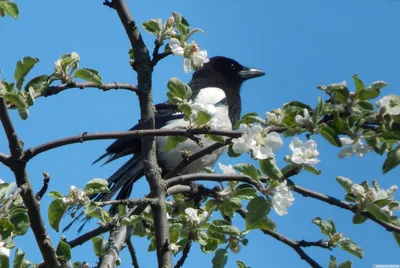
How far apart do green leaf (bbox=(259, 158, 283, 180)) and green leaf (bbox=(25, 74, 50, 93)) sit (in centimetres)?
66

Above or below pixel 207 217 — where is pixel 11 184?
below

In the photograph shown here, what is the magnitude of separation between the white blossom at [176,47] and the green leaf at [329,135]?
70cm

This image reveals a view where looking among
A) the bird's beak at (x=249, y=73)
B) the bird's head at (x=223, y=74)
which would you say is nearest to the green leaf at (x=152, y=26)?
the bird's head at (x=223, y=74)

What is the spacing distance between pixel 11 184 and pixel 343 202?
0.88m

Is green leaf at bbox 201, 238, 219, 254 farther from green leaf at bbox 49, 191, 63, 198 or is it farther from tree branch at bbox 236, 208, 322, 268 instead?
green leaf at bbox 49, 191, 63, 198

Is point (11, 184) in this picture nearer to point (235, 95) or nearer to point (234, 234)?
point (234, 234)

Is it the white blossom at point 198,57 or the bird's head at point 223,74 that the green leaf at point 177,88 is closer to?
the white blossom at point 198,57

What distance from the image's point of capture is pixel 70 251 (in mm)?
2062

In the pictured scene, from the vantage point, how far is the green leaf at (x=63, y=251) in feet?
6.76

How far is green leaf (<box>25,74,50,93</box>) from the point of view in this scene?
2.12m

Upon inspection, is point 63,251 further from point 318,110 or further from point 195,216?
point 318,110

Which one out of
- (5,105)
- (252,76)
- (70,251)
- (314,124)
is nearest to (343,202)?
(314,124)

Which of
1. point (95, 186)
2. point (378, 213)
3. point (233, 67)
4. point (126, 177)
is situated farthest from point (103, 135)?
point (233, 67)

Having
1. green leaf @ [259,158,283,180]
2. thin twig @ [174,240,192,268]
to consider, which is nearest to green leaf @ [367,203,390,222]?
green leaf @ [259,158,283,180]
